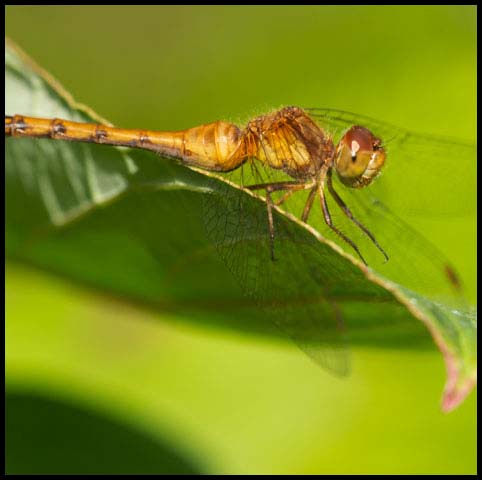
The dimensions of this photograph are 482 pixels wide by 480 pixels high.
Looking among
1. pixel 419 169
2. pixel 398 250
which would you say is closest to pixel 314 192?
pixel 398 250

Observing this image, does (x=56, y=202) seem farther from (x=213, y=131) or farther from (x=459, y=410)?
(x=459, y=410)

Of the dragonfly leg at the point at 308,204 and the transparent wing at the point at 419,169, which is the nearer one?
the dragonfly leg at the point at 308,204

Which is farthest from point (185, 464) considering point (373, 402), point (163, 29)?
point (163, 29)

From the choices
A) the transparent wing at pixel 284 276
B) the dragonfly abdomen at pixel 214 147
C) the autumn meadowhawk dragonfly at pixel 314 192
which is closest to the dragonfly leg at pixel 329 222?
the autumn meadowhawk dragonfly at pixel 314 192

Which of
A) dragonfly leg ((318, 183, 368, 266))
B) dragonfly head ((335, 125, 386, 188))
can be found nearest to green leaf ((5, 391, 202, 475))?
dragonfly leg ((318, 183, 368, 266))

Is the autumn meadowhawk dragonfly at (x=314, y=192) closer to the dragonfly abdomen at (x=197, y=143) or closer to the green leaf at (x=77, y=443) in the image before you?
the dragonfly abdomen at (x=197, y=143)

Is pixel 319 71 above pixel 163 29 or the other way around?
the other way around
